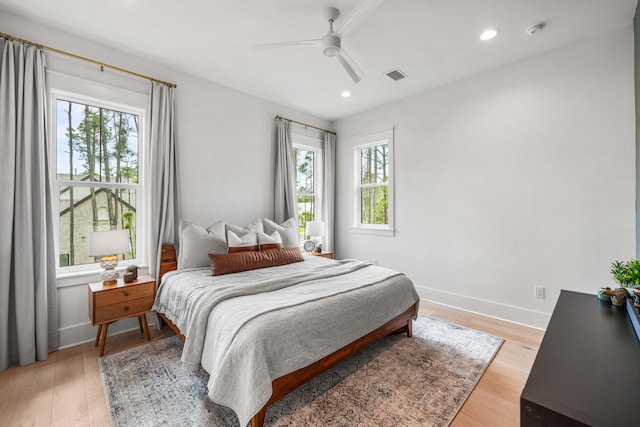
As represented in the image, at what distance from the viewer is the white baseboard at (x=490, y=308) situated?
3.00 m

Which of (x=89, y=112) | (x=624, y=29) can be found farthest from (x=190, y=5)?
(x=624, y=29)

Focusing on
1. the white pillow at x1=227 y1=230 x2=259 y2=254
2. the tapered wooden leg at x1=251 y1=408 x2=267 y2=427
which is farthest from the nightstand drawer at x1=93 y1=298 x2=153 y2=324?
the tapered wooden leg at x1=251 y1=408 x2=267 y2=427

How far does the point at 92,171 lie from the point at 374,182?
147 inches

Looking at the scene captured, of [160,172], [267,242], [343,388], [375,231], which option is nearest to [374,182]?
[375,231]

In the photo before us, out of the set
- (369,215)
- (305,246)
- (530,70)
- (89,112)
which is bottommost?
(305,246)

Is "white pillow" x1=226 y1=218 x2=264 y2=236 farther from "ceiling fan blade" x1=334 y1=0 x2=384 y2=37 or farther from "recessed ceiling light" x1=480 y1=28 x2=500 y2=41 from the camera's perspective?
"recessed ceiling light" x1=480 y1=28 x2=500 y2=41

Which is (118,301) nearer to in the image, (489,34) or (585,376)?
(585,376)

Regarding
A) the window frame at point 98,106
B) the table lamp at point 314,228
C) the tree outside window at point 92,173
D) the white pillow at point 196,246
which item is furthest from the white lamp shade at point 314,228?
the tree outside window at point 92,173

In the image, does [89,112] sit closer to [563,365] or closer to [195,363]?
[195,363]

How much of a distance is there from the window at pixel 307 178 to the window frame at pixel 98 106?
2246mm

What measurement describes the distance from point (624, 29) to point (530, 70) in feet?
2.28

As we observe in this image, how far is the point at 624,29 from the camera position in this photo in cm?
250

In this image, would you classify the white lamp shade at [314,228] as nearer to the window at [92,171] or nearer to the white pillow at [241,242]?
the white pillow at [241,242]

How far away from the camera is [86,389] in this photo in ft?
6.59
